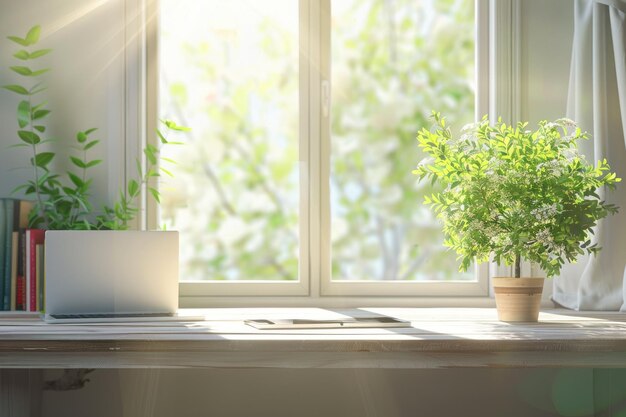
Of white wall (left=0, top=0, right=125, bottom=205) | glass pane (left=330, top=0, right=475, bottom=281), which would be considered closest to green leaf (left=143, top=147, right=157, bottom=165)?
Result: white wall (left=0, top=0, right=125, bottom=205)

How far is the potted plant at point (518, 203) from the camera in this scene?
2160mm

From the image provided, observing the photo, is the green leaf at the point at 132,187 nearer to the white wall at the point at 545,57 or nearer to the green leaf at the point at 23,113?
the green leaf at the point at 23,113

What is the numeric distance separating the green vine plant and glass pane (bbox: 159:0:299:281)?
0.31m

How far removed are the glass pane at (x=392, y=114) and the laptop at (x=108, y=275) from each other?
82 cm

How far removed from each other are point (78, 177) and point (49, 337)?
0.88 m

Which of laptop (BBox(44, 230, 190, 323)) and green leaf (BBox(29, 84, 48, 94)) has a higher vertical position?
green leaf (BBox(29, 84, 48, 94))

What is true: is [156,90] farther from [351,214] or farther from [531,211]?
[531,211]

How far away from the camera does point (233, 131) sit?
3.04m

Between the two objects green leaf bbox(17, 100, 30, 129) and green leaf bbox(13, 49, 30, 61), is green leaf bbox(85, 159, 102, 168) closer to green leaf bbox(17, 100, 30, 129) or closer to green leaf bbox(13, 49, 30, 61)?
green leaf bbox(17, 100, 30, 129)

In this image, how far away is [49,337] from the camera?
1.87 meters

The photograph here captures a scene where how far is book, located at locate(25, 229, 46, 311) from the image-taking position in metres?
2.46

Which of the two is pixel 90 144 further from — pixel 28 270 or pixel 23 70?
pixel 28 270

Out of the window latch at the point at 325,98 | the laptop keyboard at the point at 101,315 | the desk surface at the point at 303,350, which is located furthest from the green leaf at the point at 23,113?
the window latch at the point at 325,98

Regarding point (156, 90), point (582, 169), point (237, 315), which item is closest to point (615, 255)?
point (582, 169)
